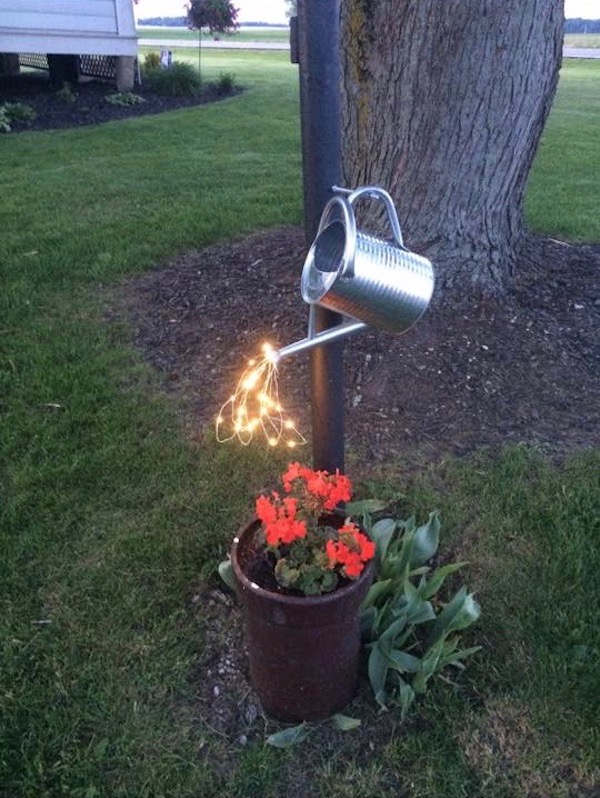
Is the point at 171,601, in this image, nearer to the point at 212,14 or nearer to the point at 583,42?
Result: the point at 212,14

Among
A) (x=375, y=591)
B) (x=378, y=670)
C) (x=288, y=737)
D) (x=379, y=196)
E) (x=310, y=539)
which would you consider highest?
(x=379, y=196)

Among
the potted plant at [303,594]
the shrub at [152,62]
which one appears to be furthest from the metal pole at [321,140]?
the shrub at [152,62]

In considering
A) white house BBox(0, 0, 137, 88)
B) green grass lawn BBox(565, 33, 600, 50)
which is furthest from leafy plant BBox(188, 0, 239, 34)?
green grass lawn BBox(565, 33, 600, 50)

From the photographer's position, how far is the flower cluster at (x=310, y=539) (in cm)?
177

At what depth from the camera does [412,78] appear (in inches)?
118

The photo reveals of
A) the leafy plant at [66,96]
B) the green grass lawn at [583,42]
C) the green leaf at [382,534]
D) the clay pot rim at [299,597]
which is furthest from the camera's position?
the green grass lawn at [583,42]

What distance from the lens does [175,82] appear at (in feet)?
37.0

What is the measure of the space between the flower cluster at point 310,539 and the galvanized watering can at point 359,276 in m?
0.36

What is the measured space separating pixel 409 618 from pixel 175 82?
1083cm

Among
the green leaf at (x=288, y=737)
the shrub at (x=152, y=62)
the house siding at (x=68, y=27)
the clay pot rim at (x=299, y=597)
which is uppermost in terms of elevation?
the house siding at (x=68, y=27)

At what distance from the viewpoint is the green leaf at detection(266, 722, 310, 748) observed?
1917mm

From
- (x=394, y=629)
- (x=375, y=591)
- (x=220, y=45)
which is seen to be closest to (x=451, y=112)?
(x=375, y=591)

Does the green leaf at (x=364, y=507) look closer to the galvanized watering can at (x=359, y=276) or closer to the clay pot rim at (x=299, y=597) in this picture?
the clay pot rim at (x=299, y=597)

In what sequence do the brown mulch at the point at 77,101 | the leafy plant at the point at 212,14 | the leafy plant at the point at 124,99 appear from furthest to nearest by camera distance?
1. the leafy plant at the point at 212,14
2. the leafy plant at the point at 124,99
3. the brown mulch at the point at 77,101
